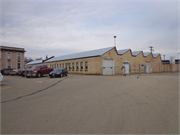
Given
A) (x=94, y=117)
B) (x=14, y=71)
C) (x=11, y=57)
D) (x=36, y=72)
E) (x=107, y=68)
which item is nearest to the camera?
(x=94, y=117)

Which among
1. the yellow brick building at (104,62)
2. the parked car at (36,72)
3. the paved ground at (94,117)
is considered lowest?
the paved ground at (94,117)

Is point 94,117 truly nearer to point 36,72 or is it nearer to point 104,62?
point 36,72

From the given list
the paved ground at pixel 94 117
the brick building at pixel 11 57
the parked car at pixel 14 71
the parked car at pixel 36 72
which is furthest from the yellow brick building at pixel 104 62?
the brick building at pixel 11 57

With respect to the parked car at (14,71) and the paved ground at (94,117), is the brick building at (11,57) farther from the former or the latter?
the paved ground at (94,117)

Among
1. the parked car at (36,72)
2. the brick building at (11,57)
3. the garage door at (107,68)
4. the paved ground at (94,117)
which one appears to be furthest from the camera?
the brick building at (11,57)

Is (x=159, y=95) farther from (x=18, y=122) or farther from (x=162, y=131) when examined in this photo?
(x=18, y=122)

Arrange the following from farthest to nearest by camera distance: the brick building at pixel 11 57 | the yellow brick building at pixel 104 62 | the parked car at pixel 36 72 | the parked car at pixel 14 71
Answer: the brick building at pixel 11 57 < the parked car at pixel 14 71 < the yellow brick building at pixel 104 62 < the parked car at pixel 36 72

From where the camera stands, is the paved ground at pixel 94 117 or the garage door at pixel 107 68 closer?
the paved ground at pixel 94 117

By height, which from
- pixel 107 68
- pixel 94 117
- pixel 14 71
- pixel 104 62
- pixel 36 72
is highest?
pixel 104 62

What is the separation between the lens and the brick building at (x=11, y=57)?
143 ft

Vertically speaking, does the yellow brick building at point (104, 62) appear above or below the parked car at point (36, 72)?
above

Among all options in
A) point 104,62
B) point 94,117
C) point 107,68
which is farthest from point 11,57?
point 94,117

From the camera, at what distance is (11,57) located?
149ft

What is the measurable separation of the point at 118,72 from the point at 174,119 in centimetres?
2179
